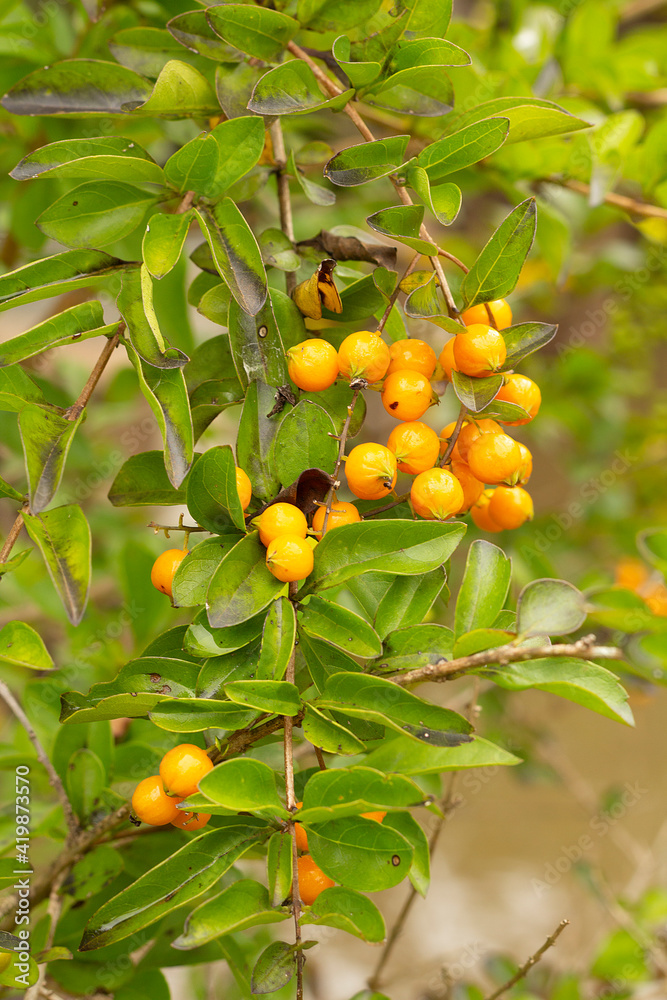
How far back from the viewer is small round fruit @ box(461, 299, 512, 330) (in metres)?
0.48

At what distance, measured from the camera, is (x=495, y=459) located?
457mm

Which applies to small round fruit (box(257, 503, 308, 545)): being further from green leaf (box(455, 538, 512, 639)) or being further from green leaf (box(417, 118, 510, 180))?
green leaf (box(417, 118, 510, 180))

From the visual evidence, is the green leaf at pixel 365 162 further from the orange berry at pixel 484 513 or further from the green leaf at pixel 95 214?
the orange berry at pixel 484 513

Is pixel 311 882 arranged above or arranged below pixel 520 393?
below

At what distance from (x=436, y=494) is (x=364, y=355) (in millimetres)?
103

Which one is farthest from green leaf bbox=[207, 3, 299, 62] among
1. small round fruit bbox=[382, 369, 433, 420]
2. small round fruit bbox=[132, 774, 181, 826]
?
small round fruit bbox=[132, 774, 181, 826]

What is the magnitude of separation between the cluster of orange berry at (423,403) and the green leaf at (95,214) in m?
0.17

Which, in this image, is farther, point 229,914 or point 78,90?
point 78,90

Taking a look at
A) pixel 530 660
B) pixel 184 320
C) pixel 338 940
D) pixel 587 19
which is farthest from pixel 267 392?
pixel 338 940

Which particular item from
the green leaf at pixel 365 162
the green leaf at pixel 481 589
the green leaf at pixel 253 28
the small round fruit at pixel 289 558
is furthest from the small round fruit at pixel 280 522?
the green leaf at pixel 253 28

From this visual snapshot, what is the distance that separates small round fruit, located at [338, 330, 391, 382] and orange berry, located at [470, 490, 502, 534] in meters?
0.14

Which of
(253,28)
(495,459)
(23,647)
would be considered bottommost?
(23,647)

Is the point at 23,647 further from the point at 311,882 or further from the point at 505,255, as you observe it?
the point at 505,255

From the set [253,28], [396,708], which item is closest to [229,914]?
[396,708]
